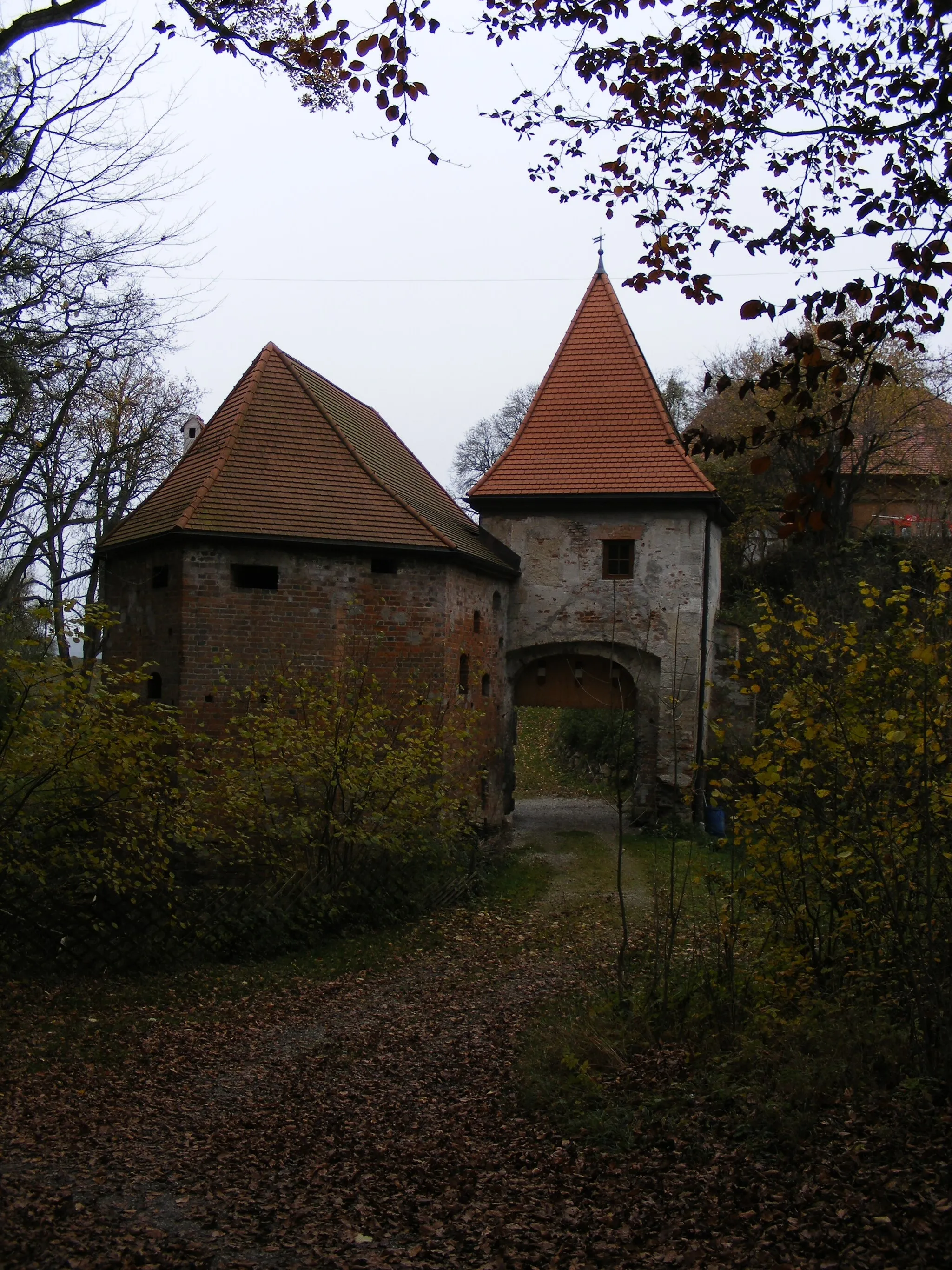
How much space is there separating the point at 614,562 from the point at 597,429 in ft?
8.26

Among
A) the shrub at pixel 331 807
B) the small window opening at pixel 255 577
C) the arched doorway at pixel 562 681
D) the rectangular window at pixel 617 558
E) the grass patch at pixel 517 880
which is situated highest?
the rectangular window at pixel 617 558

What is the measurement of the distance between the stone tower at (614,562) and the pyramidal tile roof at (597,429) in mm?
26

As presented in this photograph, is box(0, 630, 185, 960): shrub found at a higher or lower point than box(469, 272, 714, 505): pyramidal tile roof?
lower

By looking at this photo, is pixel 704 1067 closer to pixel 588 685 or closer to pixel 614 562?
pixel 614 562

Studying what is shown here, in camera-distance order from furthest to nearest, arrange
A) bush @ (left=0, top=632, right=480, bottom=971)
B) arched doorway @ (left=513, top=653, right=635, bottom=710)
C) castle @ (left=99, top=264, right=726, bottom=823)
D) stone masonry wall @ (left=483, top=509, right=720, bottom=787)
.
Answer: arched doorway @ (left=513, top=653, right=635, bottom=710)
stone masonry wall @ (left=483, top=509, right=720, bottom=787)
castle @ (left=99, top=264, right=726, bottom=823)
bush @ (left=0, top=632, right=480, bottom=971)

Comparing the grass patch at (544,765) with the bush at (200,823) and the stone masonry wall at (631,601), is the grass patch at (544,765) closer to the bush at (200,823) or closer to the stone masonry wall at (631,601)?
the stone masonry wall at (631,601)

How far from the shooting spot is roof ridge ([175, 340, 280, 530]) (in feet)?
48.7

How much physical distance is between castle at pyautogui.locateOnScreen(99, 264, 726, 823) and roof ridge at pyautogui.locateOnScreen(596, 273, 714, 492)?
0.21 feet

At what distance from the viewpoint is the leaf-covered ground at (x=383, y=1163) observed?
455 cm

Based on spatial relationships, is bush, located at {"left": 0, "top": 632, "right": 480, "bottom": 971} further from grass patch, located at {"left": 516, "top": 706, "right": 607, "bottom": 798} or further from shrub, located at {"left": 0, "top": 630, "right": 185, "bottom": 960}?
grass patch, located at {"left": 516, "top": 706, "right": 607, "bottom": 798}

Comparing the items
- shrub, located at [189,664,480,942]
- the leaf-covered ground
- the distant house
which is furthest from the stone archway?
the leaf-covered ground

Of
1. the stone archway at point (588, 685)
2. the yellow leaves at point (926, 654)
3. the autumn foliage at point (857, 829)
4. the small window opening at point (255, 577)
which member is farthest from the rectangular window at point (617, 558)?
the yellow leaves at point (926, 654)

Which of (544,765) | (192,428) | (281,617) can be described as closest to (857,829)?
(281,617)

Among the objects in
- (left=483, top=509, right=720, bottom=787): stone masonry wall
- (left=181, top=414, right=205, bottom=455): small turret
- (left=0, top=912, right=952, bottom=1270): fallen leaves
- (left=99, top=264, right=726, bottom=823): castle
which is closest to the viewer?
(left=0, top=912, right=952, bottom=1270): fallen leaves
